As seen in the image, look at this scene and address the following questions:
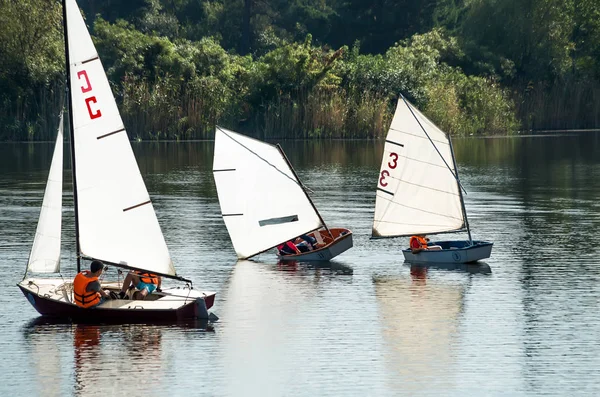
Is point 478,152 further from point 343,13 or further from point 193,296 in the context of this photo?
point 193,296

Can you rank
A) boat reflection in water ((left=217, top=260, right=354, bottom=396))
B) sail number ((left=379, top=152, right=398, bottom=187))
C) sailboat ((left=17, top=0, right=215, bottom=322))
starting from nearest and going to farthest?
boat reflection in water ((left=217, top=260, right=354, bottom=396)), sailboat ((left=17, top=0, right=215, bottom=322)), sail number ((left=379, top=152, right=398, bottom=187))

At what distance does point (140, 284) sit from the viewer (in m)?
36.3

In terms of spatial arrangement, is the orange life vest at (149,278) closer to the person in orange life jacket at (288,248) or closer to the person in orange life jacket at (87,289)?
the person in orange life jacket at (87,289)

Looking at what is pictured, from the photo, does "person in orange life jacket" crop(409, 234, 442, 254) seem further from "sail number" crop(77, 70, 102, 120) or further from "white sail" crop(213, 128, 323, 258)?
"sail number" crop(77, 70, 102, 120)

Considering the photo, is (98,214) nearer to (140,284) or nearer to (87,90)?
(140,284)

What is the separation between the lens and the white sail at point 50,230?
36.5 meters

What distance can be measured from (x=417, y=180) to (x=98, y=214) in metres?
16.7

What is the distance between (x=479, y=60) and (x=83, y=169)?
106636 millimetres

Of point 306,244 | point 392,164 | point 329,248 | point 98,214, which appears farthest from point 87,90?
point 392,164

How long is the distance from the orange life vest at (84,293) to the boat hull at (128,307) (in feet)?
0.72

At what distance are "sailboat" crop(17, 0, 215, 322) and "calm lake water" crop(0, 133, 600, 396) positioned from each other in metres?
0.62

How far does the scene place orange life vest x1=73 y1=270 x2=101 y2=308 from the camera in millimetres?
34969

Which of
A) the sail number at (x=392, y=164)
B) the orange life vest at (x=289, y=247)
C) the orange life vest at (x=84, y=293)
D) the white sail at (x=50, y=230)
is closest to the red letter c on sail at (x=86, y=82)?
the white sail at (x=50, y=230)

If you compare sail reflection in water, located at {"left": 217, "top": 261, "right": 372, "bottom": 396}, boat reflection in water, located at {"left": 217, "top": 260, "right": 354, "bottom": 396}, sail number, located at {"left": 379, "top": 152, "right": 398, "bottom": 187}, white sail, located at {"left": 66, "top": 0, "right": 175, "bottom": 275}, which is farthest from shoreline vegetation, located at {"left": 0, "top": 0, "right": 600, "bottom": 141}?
white sail, located at {"left": 66, "top": 0, "right": 175, "bottom": 275}
